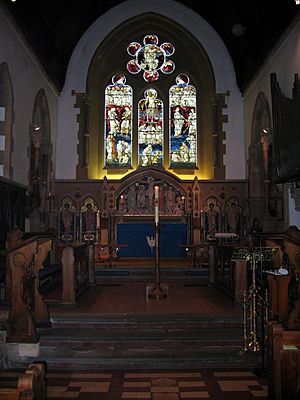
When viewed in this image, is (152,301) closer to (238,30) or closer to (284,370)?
(284,370)

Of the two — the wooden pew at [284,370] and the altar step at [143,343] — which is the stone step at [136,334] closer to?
the altar step at [143,343]

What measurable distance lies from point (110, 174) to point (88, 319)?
858 centimetres

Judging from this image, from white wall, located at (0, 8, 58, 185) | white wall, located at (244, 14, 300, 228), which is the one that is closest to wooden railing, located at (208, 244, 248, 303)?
white wall, located at (244, 14, 300, 228)

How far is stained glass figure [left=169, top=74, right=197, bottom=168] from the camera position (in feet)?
45.0

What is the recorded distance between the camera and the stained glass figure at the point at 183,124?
13719mm

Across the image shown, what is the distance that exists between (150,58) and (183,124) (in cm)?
241

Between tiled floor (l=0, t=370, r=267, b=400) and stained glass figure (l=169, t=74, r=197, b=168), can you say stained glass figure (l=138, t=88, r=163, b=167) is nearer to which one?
stained glass figure (l=169, t=74, r=197, b=168)

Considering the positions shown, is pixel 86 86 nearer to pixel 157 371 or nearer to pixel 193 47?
pixel 193 47

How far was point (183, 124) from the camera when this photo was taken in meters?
13.9

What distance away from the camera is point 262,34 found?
11023 mm

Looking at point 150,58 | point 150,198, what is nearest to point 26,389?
point 150,198

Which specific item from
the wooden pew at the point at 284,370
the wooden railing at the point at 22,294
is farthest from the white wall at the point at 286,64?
the wooden pew at the point at 284,370

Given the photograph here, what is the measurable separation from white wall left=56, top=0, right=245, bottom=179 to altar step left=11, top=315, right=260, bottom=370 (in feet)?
27.6

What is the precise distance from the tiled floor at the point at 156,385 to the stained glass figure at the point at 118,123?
9.80 meters
